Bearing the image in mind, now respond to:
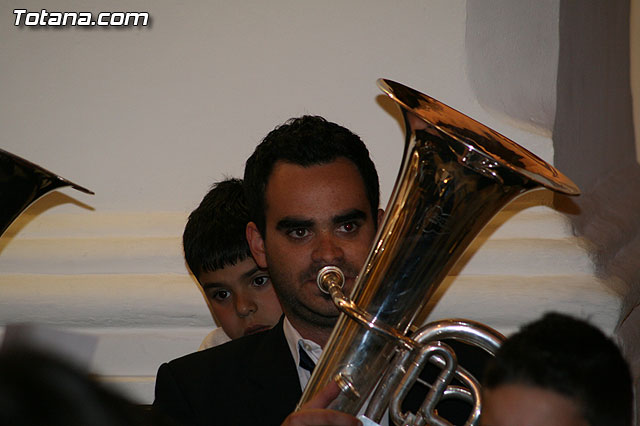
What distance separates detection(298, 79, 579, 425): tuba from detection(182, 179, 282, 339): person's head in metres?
0.61

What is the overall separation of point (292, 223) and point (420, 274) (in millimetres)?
325

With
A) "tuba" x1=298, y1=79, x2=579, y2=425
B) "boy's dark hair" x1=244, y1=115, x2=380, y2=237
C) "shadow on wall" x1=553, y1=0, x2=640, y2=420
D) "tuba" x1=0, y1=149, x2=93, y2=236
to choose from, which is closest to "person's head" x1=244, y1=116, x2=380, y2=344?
"boy's dark hair" x1=244, y1=115, x2=380, y2=237

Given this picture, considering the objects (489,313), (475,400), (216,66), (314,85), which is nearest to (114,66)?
(216,66)

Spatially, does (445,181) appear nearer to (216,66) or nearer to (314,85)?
(314,85)

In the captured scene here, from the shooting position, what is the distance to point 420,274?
1.31m

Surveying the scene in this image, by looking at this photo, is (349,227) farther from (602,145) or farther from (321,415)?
(602,145)

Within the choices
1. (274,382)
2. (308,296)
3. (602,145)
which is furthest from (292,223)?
(602,145)

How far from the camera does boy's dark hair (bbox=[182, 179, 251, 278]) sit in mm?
1921

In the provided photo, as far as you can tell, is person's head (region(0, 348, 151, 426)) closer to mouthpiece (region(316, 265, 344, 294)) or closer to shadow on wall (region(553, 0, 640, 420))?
mouthpiece (region(316, 265, 344, 294))

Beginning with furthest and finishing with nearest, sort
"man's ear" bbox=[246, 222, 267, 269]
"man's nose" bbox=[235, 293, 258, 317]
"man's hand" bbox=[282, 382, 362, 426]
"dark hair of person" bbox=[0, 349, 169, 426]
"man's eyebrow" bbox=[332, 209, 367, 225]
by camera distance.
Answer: "man's nose" bbox=[235, 293, 258, 317] → "man's ear" bbox=[246, 222, 267, 269] → "man's eyebrow" bbox=[332, 209, 367, 225] → "man's hand" bbox=[282, 382, 362, 426] → "dark hair of person" bbox=[0, 349, 169, 426]

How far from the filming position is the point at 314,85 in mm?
2020

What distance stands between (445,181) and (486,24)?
0.77 metres

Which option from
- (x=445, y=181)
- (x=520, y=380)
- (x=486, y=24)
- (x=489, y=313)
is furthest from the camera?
(x=486, y=24)

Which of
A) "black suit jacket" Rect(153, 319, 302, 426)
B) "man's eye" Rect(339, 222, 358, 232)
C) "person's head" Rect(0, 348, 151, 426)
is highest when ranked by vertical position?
"person's head" Rect(0, 348, 151, 426)
